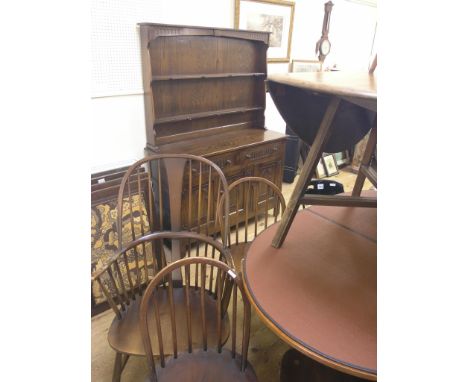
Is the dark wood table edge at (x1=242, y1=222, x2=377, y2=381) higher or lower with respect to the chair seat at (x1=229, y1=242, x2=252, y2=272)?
higher

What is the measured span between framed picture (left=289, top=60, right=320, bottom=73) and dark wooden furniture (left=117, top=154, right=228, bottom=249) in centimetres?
189

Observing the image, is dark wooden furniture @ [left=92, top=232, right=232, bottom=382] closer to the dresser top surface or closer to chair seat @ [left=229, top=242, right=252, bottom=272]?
chair seat @ [left=229, top=242, right=252, bottom=272]

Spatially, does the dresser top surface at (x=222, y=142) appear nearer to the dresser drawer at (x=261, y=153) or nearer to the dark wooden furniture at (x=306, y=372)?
the dresser drawer at (x=261, y=153)

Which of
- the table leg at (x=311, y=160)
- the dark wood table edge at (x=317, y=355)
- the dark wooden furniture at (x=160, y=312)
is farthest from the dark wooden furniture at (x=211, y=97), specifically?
the dark wood table edge at (x=317, y=355)

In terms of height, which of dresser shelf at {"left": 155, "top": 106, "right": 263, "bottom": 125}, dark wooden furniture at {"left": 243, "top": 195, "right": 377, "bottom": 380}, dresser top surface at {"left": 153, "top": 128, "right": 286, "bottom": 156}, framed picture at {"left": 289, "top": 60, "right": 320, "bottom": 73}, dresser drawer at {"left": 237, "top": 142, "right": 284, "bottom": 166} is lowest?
dresser drawer at {"left": 237, "top": 142, "right": 284, "bottom": 166}

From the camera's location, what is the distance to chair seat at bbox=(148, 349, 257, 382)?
1.08 meters

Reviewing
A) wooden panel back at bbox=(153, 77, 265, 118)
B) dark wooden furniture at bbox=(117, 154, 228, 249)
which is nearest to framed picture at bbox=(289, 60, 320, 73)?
wooden panel back at bbox=(153, 77, 265, 118)

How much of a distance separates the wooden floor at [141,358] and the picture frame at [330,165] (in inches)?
109

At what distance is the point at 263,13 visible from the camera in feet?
9.78

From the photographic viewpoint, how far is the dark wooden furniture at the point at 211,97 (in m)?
2.28

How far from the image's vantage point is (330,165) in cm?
439
